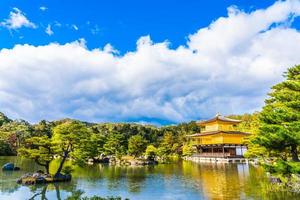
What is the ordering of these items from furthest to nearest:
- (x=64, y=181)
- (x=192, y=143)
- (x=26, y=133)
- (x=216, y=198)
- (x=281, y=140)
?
(x=26, y=133)
(x=192, y=143)
(x=64, y=181)
(x=216, y=198)
(x=281, y=140)

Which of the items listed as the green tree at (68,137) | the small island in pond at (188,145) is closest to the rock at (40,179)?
the small island in pond at (188,145)

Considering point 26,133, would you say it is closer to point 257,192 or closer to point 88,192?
point 88,192

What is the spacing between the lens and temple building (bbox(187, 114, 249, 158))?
49.8 m

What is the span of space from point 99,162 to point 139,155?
21.0 feet

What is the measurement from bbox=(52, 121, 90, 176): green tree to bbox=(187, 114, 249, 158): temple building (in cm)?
2796

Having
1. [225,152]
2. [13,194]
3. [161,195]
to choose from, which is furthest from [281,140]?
[225,152]

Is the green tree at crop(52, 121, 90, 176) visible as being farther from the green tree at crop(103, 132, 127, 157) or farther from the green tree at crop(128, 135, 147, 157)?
the green tree at crop(128, 135, 147, 157)

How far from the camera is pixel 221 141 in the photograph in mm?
49969

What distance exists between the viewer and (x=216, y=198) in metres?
16.8

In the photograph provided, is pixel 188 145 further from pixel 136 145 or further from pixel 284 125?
pixel 284 125

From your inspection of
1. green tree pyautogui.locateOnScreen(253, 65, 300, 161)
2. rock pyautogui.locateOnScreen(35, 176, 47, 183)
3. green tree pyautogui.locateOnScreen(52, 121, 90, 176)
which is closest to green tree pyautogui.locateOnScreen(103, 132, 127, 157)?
green tree pyautogui.locateOnScreen(52, 121, 90, 176)

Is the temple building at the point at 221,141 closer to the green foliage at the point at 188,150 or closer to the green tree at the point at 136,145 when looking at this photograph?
the green foliage at the point at 188,150

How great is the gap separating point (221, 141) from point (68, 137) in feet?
103

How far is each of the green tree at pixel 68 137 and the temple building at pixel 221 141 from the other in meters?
28.0
